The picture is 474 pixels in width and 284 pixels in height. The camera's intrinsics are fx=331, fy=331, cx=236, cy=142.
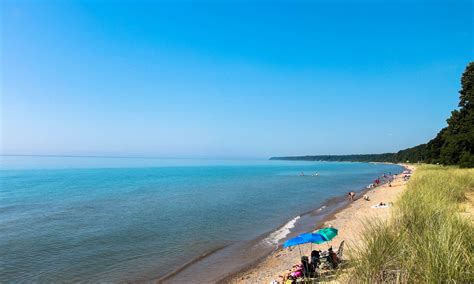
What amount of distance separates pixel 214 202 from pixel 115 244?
1845 cm

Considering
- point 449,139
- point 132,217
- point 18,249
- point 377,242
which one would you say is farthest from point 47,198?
point 449,139

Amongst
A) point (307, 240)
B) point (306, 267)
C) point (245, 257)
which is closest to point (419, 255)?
point (306, 267)

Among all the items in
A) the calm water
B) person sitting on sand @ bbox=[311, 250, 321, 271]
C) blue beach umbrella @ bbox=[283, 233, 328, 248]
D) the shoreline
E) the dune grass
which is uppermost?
the dune grass

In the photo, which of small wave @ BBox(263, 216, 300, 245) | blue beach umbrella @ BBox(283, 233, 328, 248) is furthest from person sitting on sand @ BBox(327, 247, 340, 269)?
small wave @ BBox(263, 216, 300, 245)

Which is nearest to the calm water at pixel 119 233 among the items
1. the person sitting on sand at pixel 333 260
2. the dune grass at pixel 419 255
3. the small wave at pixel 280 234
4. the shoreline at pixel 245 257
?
the small wave at pixel 280 234

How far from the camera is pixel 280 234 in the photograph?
2116 centimetres

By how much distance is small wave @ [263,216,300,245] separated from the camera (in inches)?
761

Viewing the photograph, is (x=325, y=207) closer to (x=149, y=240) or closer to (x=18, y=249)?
(x=149, y=240)

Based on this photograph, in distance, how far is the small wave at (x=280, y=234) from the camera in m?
19.3

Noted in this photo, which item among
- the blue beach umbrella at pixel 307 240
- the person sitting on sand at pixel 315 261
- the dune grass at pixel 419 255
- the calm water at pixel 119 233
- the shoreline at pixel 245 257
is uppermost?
the dune grass at pixel 419 255

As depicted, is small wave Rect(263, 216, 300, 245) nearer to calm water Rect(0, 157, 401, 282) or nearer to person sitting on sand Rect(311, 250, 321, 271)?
calm water Rect(0, 157, 401, 282)

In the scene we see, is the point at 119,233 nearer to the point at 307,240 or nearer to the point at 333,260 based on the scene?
the point at 307,240

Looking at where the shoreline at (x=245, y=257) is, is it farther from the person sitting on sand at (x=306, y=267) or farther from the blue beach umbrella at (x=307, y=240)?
the person sitting on sand at (x=306, y=267)

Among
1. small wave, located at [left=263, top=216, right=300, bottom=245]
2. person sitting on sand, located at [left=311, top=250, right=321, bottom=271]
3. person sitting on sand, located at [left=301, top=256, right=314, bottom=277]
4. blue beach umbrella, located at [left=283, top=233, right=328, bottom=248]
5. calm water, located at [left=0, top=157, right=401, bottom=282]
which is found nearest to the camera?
person sitting on sand, located at [left=301, top=256, right=314, bottom=277]
